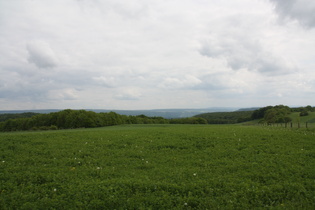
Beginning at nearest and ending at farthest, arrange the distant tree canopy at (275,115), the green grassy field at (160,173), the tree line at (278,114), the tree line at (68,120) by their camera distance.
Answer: the green grassy field at (160,173), the tree line at (68,120), the distant tree canopy at (275,115), the tree line at (278,114)

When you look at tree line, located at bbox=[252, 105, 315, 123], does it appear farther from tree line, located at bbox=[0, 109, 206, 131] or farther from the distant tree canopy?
tree line, located at bbox=[0, 109, 206, 131]

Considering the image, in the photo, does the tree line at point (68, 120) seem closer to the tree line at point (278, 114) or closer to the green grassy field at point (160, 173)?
the green grassy field at point (160, 173)

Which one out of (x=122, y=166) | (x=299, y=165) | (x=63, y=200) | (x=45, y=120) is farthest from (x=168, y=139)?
(x=45, y=120)

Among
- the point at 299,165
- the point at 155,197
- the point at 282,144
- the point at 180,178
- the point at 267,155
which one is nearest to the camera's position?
the point at 155,197

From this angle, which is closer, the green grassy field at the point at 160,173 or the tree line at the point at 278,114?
the green grassy field at the point at 160,173

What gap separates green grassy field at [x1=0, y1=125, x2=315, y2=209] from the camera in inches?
336

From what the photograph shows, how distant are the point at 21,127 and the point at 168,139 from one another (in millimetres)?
72826

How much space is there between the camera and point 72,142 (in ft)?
61.3

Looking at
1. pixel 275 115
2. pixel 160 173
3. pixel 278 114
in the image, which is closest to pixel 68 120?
pixel 160 173

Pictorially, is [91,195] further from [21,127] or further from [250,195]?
[21,127]

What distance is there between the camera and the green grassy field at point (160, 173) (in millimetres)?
8547

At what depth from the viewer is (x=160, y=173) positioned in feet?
37.9

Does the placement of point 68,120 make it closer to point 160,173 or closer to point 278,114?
point 160,173

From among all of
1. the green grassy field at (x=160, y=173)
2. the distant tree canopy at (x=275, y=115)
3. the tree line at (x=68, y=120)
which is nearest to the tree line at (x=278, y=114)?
the distant tree canopy at (x=275, y=115)
